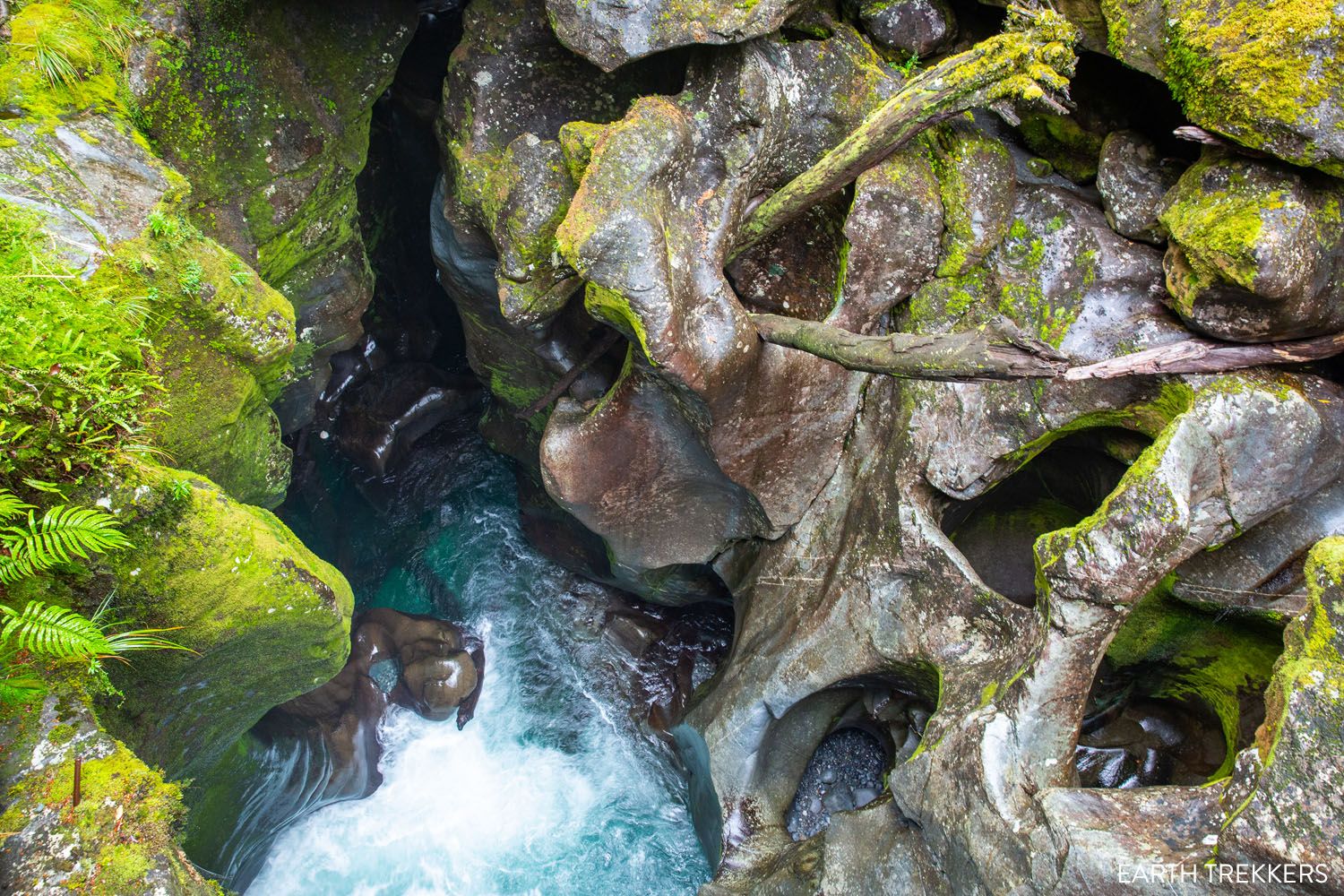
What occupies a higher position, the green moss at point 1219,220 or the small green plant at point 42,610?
the small green plant at point 42,610

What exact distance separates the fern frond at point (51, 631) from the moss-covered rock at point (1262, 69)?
22.6 ft

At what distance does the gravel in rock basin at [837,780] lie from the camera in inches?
293

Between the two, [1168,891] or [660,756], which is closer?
[1168,891]

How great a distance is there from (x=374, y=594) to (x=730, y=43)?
7.40m

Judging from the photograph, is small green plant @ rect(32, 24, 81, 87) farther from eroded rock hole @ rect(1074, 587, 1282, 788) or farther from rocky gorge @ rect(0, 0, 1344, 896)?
eroded rock hole @ rect(1074, 587, 1282, 788)

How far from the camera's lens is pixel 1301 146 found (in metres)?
4.77

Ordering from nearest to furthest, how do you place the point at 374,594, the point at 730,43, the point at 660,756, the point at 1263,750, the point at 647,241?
1. the point at 1263,750
2. the point at 647,241
3. the point at 730,43
4. the point at 660,756
5. the point at 374,594

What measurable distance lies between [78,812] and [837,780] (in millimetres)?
6028

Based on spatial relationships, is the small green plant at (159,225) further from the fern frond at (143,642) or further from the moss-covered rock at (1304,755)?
the moss-covered rock at (1304,755)

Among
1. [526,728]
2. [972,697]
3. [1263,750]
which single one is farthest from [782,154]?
[526,728]

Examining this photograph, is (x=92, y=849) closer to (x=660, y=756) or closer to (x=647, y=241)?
(x=647, y=241)

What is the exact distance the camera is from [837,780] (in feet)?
25.0

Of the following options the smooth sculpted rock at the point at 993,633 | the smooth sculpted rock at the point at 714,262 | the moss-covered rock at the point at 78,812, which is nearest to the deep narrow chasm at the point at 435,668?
the smooth sculpted rock at the point at 993,633

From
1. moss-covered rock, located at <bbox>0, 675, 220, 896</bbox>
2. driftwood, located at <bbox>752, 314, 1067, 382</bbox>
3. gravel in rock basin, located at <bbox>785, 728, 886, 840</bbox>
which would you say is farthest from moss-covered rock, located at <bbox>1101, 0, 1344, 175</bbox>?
moss-covered rock, located at <bbox>0, 675, 220, 896</bbox>
